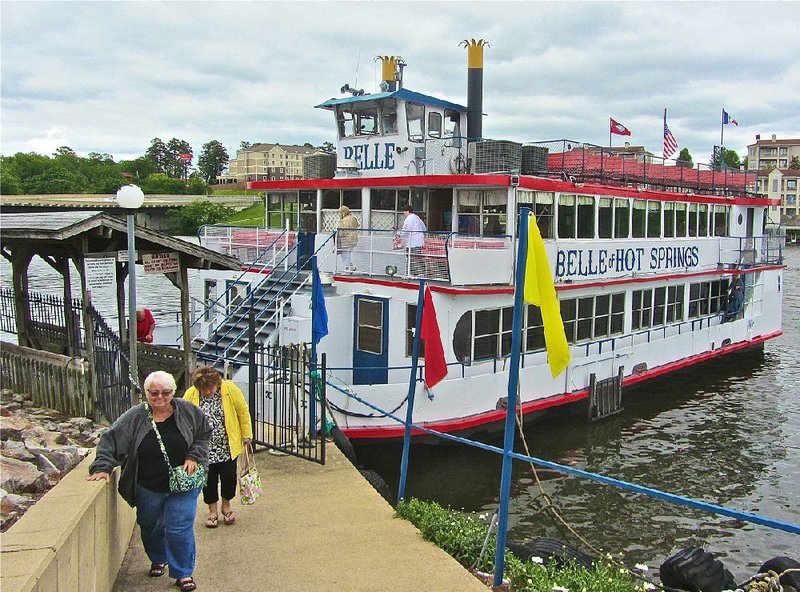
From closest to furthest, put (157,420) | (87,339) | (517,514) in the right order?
(157,420) < (87,339) < (517,514)

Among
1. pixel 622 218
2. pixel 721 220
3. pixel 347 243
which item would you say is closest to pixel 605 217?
pixel 622 218

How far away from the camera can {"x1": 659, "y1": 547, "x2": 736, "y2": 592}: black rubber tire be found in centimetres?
877

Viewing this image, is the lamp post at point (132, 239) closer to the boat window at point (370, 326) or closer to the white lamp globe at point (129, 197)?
the white lamp globe at point (129, 197)

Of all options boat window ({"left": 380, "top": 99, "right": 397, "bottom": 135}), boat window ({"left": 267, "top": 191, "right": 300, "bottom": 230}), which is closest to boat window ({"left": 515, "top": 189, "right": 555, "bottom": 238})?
boat window ({"left": 380, "top": 99, "right": 397, "bottom": 135})

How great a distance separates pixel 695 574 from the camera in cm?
877

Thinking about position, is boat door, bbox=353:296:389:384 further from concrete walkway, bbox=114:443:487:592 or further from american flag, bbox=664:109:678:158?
american flag, bbox=664:109:678:158

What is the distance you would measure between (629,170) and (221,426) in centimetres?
1573

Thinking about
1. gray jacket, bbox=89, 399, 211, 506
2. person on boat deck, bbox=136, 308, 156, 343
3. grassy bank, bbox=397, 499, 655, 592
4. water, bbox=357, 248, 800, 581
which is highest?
gray jacket, bbox=89, 399, 211, 506

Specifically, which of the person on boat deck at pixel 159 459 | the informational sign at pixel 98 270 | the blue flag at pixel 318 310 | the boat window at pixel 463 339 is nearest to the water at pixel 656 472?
the boat window at pixel 463 339

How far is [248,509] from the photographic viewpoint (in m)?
7.76

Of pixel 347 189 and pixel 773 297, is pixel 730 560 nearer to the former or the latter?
pixel 347 189

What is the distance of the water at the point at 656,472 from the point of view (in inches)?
448

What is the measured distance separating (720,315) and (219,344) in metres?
15.8

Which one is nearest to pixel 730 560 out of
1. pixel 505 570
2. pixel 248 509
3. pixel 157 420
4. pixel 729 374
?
pixel 505 570
